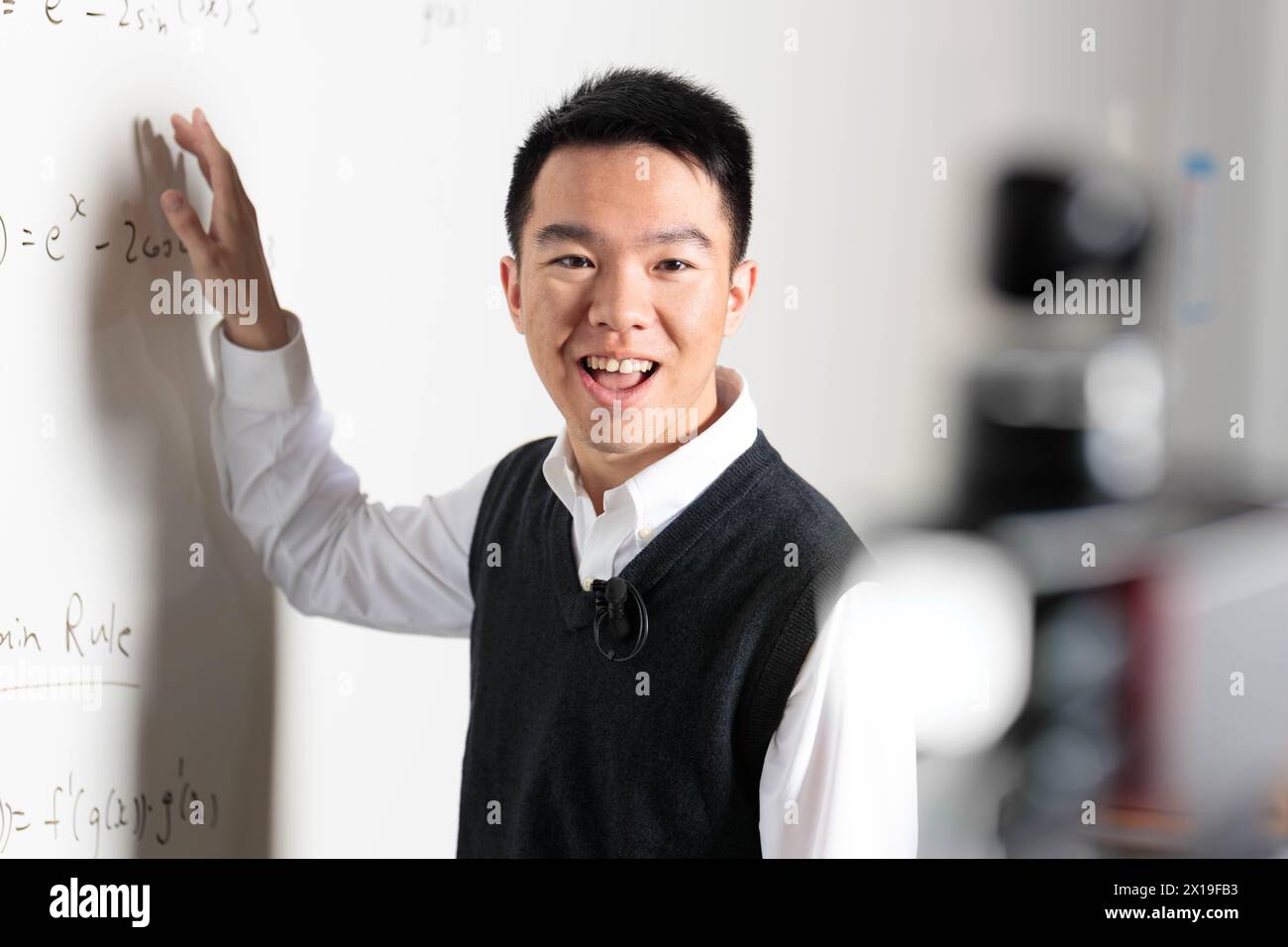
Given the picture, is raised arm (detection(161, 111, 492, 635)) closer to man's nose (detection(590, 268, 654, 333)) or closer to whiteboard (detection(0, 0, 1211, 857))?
whiteboard (detection(0, 0, 1211, 857))

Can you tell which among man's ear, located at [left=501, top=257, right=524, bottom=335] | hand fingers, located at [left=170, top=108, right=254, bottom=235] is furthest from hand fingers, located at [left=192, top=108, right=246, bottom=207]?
man's ear, located at [left=501, top=257, right=524, bottom=335]

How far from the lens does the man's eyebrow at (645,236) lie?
0.66 m

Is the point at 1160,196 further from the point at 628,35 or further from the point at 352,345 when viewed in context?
the point at 352,345

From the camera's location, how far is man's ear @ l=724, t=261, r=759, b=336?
0.71m

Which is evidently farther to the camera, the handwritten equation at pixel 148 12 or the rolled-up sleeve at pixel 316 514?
the rolled-up sleeve at pixel 316 514

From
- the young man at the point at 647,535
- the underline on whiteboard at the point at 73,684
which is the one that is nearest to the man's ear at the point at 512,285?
the young man at the point at 647,535

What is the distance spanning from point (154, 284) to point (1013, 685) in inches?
31.3

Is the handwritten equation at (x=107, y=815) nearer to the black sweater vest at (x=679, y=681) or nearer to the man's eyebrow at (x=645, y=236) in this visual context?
the black sweater vest at (x=679, y=681)

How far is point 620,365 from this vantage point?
2.21ft

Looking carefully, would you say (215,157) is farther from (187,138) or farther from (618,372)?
(618,372)

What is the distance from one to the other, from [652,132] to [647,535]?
0.77 ft

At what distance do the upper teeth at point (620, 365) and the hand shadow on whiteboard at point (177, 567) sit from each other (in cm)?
25

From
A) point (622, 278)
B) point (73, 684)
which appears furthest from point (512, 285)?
point (73, 684)

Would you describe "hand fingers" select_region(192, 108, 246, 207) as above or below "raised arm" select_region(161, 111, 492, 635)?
above
